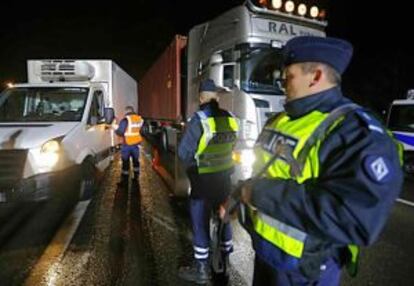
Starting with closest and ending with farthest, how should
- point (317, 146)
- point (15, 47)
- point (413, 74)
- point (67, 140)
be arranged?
point (317, 146) < point (67, 140) < point (413, 74) < point (15, 47)

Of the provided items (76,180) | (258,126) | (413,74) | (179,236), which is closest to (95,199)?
(76,180)

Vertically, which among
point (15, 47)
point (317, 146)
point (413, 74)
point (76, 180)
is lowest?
point (76, 180)

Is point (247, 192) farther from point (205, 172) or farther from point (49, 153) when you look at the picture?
point (49, 153)

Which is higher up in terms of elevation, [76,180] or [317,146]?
[317,146]

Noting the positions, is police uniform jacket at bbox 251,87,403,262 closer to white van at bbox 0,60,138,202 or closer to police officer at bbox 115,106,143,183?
white van at bbox 0,60,138,202

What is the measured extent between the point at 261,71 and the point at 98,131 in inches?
127

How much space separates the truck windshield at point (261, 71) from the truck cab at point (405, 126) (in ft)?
15.2

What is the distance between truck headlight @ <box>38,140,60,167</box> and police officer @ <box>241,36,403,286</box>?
458cm

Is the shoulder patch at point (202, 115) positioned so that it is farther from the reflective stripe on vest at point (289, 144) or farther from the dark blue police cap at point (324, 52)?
the dark blue police cap at point (324, 52)

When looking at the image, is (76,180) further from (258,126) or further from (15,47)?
(15,47)

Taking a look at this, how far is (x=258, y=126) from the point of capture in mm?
6848

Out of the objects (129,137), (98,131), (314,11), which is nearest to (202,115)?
(98,131)

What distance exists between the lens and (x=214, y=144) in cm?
421

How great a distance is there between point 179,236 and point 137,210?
1.58 meters
